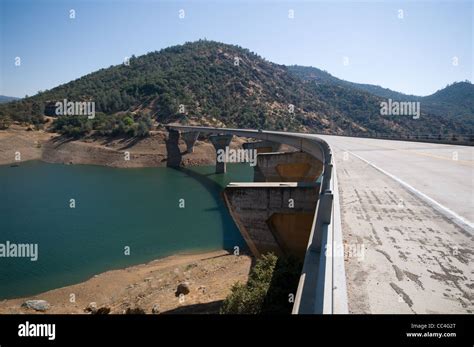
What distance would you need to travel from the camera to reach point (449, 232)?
6668mm

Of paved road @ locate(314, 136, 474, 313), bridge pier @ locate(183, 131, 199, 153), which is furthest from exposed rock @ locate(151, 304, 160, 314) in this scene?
bridge pier @ locate(183, 131, 199, 153)

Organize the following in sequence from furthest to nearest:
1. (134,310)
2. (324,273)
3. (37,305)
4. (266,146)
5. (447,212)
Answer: (266,146) → (37,305) → (134,310) → (447,212) → (324,273)

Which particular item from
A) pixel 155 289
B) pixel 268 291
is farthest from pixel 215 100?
pixel 268 291

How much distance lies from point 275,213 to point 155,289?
7709 millimetres

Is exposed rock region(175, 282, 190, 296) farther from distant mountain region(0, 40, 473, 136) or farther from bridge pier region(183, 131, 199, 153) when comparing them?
distant mountain region(0, 40, 473, 136)

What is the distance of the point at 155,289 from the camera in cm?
1616

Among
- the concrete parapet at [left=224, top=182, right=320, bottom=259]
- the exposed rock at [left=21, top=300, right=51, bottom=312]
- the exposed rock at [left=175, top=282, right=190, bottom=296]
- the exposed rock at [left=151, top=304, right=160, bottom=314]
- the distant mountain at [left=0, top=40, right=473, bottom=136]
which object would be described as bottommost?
the exposed rock at [left=21, top=300, right=51, bottom=312]

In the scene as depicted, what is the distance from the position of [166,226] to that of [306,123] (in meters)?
83.0

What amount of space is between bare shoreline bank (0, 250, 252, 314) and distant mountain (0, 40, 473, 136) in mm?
57904

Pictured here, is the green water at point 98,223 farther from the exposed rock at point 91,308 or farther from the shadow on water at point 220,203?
the exposed rock at point 91,308

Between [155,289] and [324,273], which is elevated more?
[324,273]

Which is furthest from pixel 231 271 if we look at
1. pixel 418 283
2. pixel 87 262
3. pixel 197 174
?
pixel 197 174

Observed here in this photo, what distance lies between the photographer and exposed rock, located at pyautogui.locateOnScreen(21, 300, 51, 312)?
14402 mm

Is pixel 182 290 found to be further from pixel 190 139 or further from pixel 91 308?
pixel 190 139
